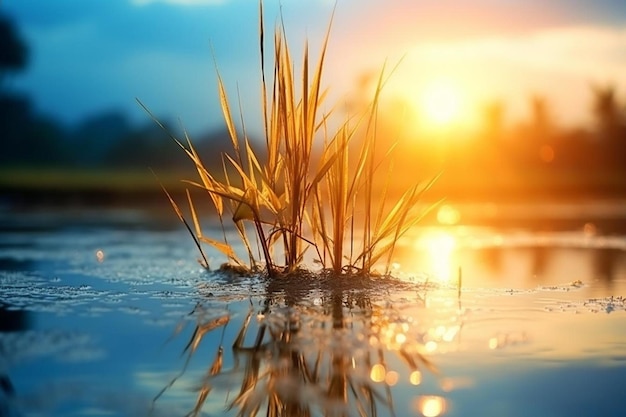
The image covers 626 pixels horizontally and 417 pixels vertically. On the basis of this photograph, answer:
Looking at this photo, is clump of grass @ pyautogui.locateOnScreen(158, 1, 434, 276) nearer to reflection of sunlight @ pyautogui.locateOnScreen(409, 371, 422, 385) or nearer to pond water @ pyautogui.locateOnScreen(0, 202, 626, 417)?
pond water @ pyautogui.locateOnScreen(0, 202, 626, 417)

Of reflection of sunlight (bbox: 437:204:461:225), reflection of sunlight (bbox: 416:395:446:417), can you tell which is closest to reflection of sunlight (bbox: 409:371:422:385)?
reflection of sunlight (bbox: 416:395:446:417)

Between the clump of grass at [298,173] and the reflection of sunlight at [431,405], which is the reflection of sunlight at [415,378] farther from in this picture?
the clump of grass at [298,173]

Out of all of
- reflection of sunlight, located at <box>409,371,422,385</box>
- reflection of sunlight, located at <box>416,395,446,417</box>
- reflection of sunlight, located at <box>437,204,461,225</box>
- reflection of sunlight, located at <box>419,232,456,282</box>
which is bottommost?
reflection of sunlight, located at <box>416,395,446,417</box>

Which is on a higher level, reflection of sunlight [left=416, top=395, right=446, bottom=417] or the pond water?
the pond water

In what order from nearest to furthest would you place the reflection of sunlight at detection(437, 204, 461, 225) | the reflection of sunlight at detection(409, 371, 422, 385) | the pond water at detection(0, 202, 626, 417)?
the pond water at detection(0, 202, 626, 417) < the reflection of sunlight at detection(409, 371, 422, 385) < the reflection of sunlight at detection(437, 204, 461, 225)

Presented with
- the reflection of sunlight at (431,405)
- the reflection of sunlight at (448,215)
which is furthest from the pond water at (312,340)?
the reflection of sunlight at (448,215)

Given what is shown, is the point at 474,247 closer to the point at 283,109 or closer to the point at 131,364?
the point at 283,109

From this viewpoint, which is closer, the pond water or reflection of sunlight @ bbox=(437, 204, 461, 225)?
the pond water

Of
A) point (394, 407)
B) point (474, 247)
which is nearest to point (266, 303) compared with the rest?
point (394, 407)
